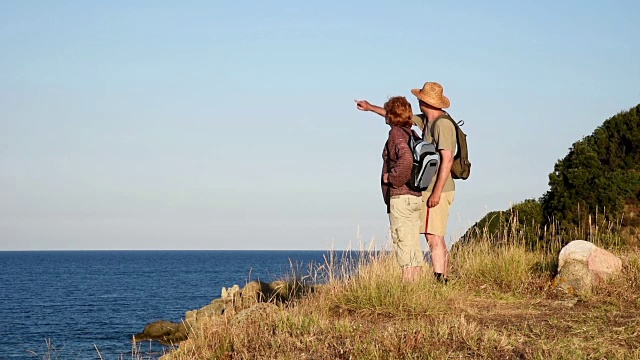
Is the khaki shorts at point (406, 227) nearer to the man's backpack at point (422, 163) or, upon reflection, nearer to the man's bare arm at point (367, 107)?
the man's backpack at point (422, 163)

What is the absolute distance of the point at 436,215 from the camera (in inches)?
372

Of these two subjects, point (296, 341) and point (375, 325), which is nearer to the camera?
point (296, 341)

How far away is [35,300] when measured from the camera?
73562 mm

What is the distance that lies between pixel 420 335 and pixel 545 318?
7.19ft

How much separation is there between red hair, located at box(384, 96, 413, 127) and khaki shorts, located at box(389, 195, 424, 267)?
83 cm

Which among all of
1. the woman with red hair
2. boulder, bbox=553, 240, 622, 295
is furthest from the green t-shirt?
boulder, bbox=553, 240, 622, 295

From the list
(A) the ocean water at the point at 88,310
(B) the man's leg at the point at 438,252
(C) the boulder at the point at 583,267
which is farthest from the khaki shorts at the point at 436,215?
(A) the ocean water at the point at 88,310

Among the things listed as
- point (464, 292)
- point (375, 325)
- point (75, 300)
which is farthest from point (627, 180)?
point (75, 300)

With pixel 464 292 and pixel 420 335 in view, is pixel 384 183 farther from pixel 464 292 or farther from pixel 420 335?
pixel 420 335

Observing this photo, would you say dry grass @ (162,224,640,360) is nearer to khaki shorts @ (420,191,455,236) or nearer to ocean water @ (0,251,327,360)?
khaki shorts @ (420,191,455,236)

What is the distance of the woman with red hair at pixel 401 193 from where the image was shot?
8.84 m

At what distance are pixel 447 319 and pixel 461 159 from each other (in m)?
2.48

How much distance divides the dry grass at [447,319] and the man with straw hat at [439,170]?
41 cm

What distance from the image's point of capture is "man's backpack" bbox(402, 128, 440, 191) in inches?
347
